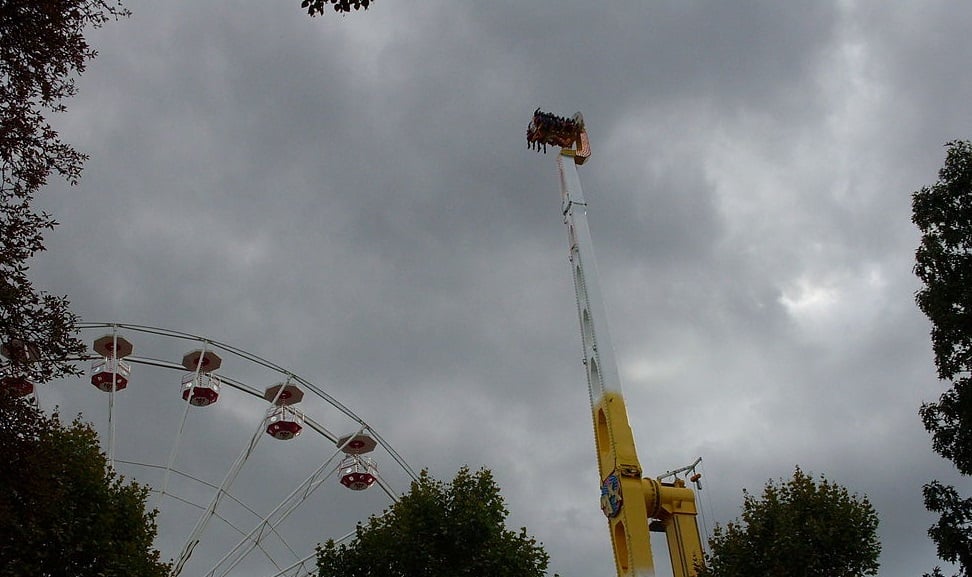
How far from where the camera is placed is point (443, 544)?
86.3 ft

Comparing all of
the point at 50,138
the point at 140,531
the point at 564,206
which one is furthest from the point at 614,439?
the point at 50,138

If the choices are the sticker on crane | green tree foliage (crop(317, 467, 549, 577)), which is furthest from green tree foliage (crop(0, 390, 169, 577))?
the sticker on crane

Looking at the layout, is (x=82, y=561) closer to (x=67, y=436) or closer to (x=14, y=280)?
(x=67, y=436)

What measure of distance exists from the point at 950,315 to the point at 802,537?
7457mm

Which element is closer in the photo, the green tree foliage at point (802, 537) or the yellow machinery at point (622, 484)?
the green tree foliage at point (802, 537)

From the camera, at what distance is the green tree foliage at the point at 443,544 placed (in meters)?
25.7

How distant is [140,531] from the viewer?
22.6 meters

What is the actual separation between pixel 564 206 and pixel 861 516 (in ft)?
119

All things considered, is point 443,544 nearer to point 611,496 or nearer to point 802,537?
point 802,537

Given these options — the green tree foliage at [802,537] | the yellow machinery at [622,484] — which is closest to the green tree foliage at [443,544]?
the green tree foliage at [802,537]

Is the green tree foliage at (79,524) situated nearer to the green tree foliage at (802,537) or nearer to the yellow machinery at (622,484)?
the green tree foliage at (802,537)

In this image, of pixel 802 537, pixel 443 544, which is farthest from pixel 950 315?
pixel 443 544

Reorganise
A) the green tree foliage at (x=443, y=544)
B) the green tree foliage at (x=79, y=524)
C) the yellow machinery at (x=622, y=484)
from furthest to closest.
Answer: the yellow machinery at (x=622, y=484) < the green tree foliage at (x=443, y=544) < the green tree foliage at (x=79, y=524)

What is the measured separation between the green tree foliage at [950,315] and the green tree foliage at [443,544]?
37.1 ft
